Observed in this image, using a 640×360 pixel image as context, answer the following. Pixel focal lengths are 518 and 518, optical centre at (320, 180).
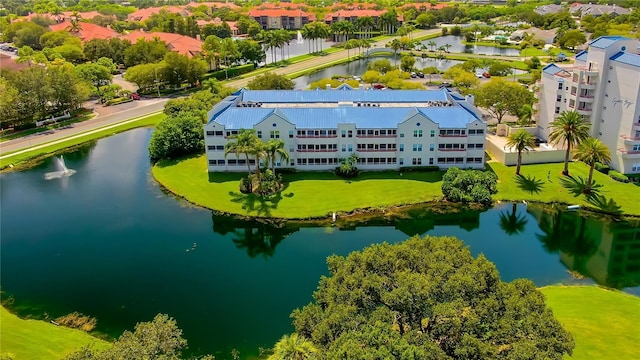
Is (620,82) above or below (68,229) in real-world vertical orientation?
above

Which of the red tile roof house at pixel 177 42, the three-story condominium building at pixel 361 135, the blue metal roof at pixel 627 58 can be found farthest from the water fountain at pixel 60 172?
the blue metal roof at pixel 627 58

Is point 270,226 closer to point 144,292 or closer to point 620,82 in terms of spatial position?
point 144,292

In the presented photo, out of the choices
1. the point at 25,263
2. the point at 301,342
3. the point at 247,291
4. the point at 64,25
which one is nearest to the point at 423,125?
the point at 247,291

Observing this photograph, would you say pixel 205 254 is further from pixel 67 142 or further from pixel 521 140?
pixel 67 142

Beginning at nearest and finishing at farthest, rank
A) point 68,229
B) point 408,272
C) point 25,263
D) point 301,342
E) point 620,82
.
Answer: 1. point 301,342
2. point 408,272
3. point 25,263
4. point 68,229
5. point 620,82

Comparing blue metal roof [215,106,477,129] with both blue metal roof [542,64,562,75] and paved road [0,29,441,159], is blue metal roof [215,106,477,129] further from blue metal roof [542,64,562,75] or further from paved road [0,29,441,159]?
paved road [0,29,441,159]

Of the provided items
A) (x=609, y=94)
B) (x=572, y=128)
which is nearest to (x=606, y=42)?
(x=609, y=94)
